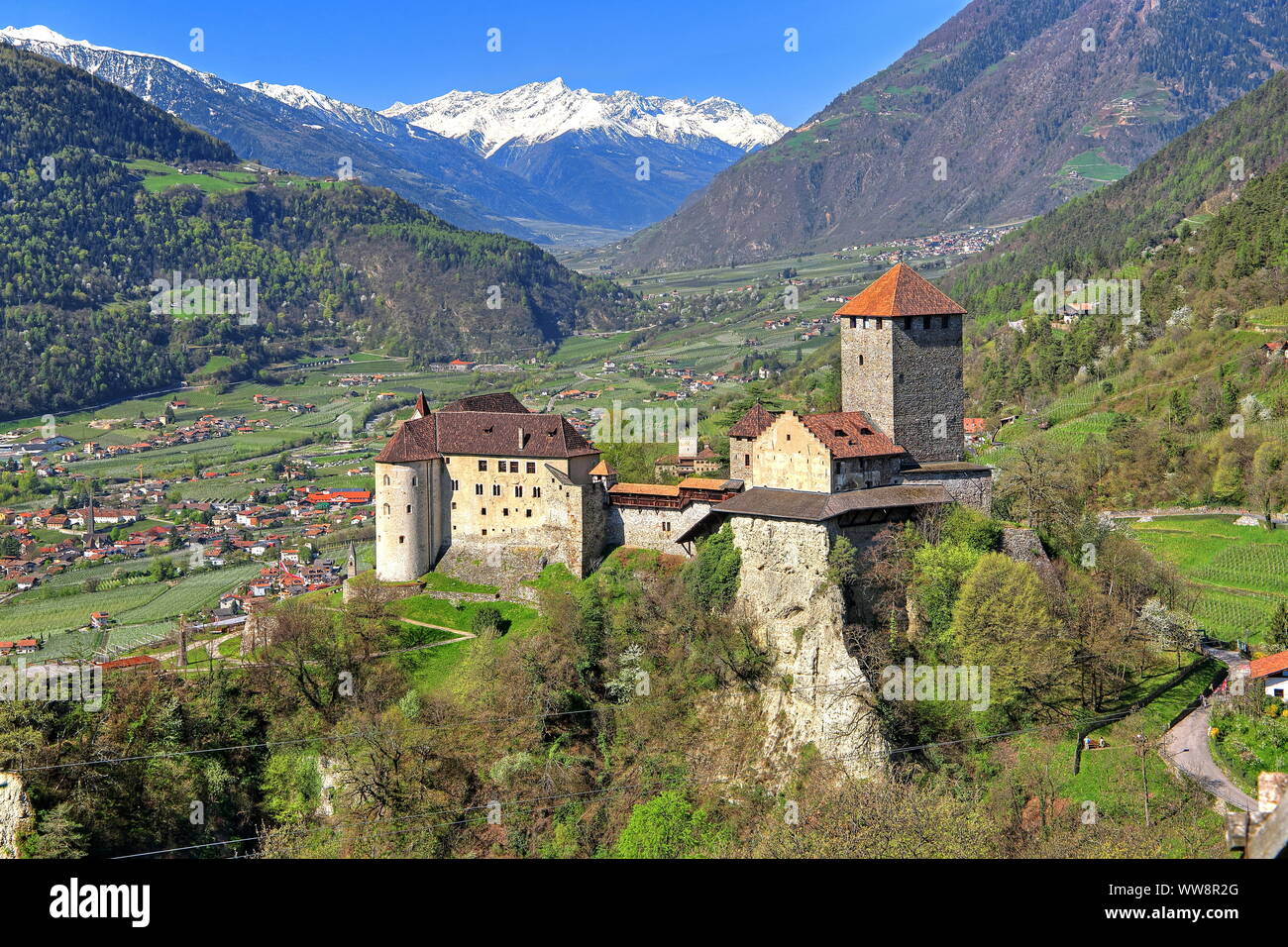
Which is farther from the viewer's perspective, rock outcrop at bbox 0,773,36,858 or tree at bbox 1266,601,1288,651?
tree at bbox 1266,601,1288,651

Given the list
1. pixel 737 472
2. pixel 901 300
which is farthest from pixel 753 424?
pixel 901 300

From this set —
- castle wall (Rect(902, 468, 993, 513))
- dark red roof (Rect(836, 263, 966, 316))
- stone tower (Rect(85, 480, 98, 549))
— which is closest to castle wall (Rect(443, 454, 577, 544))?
dark red roof (Rect(836, 263, 966, 316))

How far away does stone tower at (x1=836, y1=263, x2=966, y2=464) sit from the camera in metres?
48.1

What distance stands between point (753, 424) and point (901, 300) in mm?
8265

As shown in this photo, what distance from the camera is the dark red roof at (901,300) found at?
48219 mm

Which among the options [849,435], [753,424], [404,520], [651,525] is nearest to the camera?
[849,435]

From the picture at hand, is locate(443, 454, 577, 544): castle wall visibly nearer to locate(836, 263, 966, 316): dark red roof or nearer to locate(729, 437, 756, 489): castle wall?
locate(729, 437, 756, 489): castle wall

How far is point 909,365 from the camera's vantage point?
48.4m

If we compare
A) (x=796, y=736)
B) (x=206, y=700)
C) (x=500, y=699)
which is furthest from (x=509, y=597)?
(x=796, y=736)

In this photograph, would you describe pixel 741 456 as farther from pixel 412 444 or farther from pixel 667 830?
pixel 667 830

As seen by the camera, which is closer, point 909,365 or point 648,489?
point 909,365

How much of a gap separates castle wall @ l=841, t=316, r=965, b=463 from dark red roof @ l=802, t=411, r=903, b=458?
690 mm
